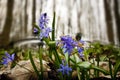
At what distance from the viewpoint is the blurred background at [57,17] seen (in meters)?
2.77

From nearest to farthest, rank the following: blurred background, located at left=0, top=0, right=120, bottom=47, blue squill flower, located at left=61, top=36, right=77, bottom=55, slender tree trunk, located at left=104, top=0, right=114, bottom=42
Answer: blue squill flower, located at left=61, top=36, right=77, bottom=55, blurred background, located at left=0, top=0, right=120, bottom=47, slender tree trunk, located at left=104, top=0, right=114, bottom=42

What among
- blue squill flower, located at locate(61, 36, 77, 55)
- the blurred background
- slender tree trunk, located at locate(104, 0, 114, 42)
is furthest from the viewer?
slender tree trunk, located at locate(104, 0, 114, 42)

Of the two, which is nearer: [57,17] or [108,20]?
[57,17]

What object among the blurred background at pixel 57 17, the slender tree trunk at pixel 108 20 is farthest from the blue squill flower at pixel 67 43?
the slender tree trunk at pixel 108 20

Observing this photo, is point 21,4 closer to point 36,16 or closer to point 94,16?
point 36,16

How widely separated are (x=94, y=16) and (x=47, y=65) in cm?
189

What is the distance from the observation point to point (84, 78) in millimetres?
1131

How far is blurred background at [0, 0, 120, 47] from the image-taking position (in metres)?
2.77

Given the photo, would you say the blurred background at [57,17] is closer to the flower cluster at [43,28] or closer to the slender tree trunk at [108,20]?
the slender tree trunk at [108,20]

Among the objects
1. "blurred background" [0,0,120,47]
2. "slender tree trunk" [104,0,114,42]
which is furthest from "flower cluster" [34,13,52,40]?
"slender tree trunk" [104,0,114,42]

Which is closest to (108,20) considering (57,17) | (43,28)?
(57,17)

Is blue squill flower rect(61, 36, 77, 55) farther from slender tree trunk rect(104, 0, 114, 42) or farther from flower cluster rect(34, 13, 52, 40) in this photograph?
slender tree trunk rect(104, 0, 114, 42)

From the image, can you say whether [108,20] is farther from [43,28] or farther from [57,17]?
[43,28]

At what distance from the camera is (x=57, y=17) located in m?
2.76
